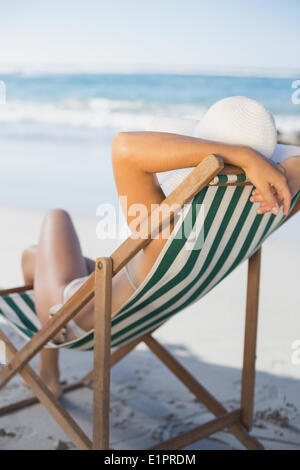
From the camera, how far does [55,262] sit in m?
2.26

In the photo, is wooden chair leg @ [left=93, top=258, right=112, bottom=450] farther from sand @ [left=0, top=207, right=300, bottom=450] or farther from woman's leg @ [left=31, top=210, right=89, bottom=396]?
sand @ [left=0, top=207, right=300, bottom=450]

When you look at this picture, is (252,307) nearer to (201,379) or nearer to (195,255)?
(195,255)

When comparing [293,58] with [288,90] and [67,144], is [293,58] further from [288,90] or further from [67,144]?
[67,144]

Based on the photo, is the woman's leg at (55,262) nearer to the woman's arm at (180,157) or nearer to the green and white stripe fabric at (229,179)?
the woman's arm at (180,157)

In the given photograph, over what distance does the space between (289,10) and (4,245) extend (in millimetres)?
16850

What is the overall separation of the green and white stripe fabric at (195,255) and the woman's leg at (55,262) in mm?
126

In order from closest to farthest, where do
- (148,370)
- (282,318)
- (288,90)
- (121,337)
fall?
(121,337), (148,370), (282,318), (288,90)

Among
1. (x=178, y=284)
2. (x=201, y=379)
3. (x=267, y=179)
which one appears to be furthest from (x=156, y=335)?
(x=267, y=179)

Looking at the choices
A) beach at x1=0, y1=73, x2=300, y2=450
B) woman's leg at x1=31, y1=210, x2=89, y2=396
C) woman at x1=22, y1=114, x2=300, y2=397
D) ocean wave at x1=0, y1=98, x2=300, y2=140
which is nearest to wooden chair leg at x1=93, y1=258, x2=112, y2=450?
woman at x1=22, y1=114, x2=300, y2=397

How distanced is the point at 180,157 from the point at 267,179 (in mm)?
222

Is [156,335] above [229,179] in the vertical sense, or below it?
below

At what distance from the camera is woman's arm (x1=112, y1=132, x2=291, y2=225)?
1.56 metres

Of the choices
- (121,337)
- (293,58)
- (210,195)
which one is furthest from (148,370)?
(293,58)

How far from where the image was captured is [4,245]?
5.32 metres
